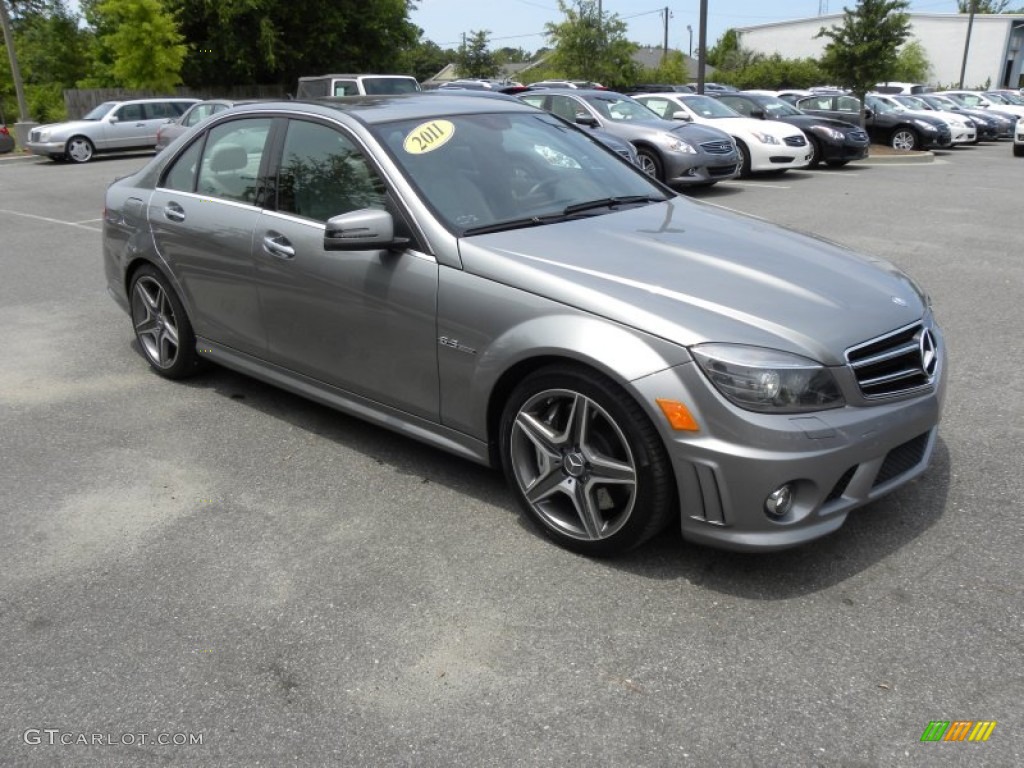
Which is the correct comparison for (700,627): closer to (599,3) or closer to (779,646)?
(779,646)

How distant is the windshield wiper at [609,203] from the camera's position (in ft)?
13.9

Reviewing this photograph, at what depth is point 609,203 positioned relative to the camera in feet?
14.4

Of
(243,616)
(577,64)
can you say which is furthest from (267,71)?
(243,616)

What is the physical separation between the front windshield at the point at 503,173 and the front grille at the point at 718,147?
9.23m

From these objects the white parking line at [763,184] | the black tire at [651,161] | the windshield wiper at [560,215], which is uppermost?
the windshield wiper at [560,215]

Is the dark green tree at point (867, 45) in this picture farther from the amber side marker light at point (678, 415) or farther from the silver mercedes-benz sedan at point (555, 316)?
the amber side marker light at point (678, 415)

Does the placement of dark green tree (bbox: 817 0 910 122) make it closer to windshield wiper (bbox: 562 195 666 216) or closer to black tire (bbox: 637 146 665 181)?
black tire (bbox: 637 146 665 181)

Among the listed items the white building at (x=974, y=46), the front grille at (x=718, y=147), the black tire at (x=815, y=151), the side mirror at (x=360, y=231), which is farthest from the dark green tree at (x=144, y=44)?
the white building at (x=974, y=46)

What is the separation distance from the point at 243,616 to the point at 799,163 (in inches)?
584

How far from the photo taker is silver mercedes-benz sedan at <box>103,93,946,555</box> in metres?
3.12

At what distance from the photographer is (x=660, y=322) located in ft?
10.5

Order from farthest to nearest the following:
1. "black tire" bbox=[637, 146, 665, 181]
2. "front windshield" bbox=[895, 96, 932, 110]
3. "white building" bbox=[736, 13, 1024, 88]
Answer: "white building" bbox=[736, 13, 1024, 88] → "front windshield" bbox=[895, 96, 932, 110] → "black tire" bbox=[637, 146, 665, 181]

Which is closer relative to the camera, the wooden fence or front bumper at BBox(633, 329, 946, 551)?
front bumper at BBox(633, 329, 946, 551)
